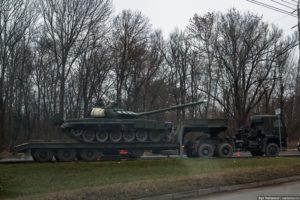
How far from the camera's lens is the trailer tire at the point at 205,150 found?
1009 inches

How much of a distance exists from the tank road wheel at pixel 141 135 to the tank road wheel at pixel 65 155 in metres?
3.26

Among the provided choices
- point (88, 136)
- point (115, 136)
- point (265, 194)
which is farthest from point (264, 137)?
point (265, 194)

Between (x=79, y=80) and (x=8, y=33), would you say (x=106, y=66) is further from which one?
(x=8, y=33)

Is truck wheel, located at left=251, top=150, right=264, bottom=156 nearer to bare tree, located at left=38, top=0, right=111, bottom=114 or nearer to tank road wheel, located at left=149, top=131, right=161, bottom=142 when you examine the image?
tank road wheel, located at left=149, top=131, right=161, bottom=142

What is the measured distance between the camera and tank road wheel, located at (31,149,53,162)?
861 inches

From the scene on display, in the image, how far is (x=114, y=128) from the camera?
2352 centimetres

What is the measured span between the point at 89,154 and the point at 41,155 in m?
2.27

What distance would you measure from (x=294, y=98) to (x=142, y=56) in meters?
21.1

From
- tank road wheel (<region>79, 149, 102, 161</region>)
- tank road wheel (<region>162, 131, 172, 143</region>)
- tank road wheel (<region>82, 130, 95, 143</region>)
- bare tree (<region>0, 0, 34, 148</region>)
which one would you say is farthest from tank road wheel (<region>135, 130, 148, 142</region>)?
bare tree (<region>0, 0, 34, 148</region>)

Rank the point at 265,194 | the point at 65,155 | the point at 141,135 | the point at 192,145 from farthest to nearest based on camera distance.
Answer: the point at 192,145, the point at 141,135, the point at 65,155, the point at 265,194

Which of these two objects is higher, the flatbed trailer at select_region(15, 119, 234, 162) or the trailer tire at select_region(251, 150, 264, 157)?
the flatbed trailer at select_region(15, 119, 234, 162)

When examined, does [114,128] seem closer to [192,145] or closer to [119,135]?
[119,135]

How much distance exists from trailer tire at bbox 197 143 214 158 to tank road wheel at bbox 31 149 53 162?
26.0 ft

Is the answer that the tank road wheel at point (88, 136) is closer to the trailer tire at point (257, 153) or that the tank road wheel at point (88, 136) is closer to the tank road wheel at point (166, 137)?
the tank road wheel at point (166, 137)
